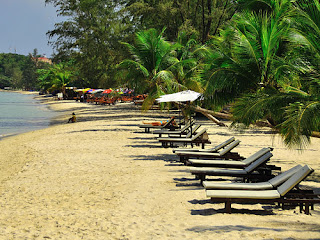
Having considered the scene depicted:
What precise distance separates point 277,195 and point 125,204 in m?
2.68

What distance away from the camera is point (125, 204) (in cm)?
727

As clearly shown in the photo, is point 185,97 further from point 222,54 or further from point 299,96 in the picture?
point 299,96

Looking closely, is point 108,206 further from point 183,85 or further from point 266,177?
point 183,85

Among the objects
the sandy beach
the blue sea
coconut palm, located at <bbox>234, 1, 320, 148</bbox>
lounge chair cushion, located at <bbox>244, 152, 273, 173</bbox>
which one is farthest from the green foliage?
the blue sea

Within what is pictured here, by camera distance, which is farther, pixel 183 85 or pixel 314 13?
pixel 183 85

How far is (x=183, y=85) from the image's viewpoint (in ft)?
70.6

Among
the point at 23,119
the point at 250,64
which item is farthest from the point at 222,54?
the point at 23,119

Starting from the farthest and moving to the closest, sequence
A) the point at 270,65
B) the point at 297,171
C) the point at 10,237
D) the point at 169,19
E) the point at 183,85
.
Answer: the point at 169,19
the point at 183,85
the point at 270,65
the point at 297,171
the point at 10,237

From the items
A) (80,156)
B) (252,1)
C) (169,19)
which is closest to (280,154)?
(252,1)

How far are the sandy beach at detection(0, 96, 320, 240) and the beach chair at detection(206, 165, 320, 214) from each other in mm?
259

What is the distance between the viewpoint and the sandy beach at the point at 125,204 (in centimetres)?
575

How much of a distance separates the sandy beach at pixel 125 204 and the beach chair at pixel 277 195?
0.26m

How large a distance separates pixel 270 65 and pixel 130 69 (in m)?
12.6

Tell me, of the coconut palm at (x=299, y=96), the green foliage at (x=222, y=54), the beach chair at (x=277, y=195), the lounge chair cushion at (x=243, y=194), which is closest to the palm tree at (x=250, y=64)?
the green foliage at (x=222, y=54)
